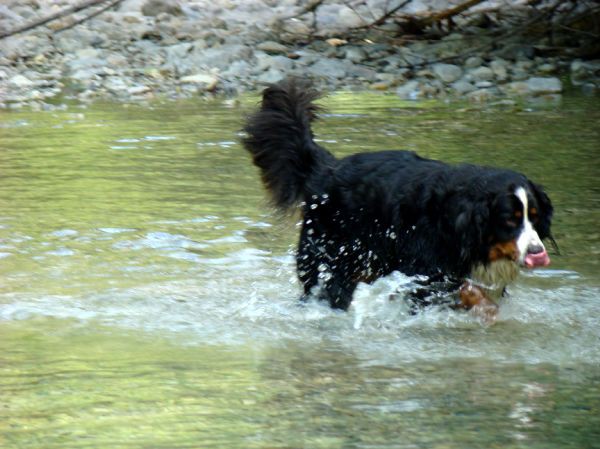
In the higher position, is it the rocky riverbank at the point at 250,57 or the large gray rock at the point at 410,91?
the rocky riverbank at the point at 250,57

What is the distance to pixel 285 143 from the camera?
22.3 feet

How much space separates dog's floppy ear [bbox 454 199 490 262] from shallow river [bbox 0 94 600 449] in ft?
1.46

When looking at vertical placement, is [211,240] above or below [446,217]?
below

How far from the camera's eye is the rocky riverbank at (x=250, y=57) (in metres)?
15.1

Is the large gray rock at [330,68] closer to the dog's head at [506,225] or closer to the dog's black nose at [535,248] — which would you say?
the dog's head at [506,225]

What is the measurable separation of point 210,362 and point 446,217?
4.79 feet

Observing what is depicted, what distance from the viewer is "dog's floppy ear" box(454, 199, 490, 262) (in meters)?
6.06

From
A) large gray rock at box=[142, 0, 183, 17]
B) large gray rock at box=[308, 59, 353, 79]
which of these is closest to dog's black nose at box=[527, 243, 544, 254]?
large gray rock at box=[308, 59, 353, 79]

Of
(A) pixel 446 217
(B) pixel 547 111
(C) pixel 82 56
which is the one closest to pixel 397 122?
(B) pixel 547 111

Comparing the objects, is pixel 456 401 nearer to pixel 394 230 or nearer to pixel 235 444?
pixel 235 444

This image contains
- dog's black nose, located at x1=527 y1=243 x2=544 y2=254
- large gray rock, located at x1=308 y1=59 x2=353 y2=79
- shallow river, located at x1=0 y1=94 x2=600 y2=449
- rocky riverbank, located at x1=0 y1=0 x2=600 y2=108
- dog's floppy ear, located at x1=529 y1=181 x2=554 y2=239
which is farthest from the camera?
large gray rock, located at x1=308 y1=59 x2=353 y2=79

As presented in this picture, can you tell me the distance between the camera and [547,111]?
44.1ft

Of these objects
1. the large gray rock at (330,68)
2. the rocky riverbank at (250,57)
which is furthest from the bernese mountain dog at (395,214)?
the large gray rock at (330,68)

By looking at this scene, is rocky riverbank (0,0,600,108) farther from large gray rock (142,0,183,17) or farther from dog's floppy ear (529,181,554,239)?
dog's floppy ear (529,181,554,239)
